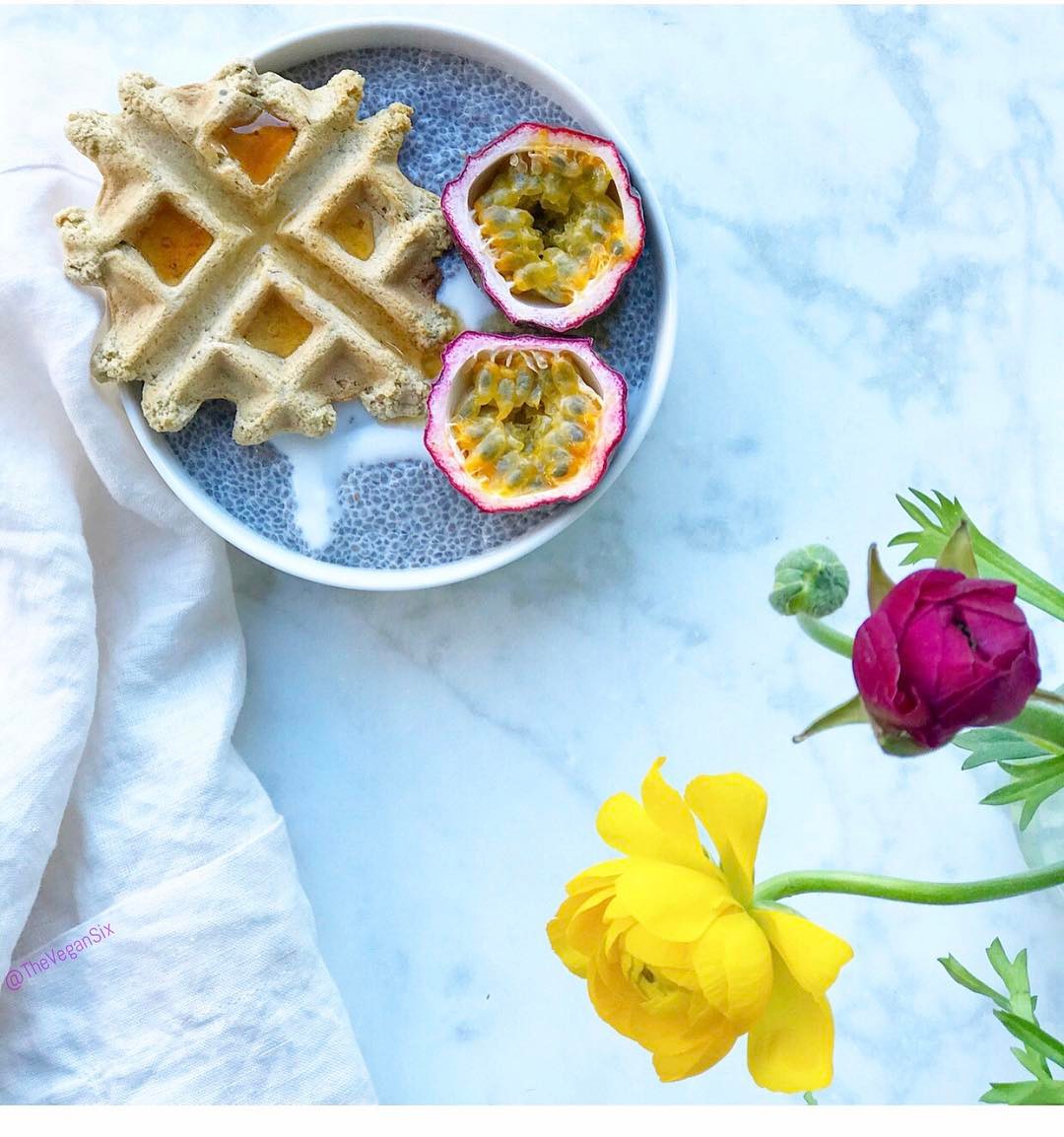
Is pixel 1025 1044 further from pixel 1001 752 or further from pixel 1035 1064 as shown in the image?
pixel 1001 752

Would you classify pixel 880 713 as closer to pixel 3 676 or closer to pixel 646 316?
pixel 646 316

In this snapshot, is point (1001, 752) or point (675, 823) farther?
point (1001, 752)

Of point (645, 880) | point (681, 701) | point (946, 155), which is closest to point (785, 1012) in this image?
point (645, 880)

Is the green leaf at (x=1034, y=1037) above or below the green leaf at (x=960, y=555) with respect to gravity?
below

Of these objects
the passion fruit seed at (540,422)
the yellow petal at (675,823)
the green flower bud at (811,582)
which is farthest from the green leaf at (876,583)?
the passion fruit seed at (540,422)

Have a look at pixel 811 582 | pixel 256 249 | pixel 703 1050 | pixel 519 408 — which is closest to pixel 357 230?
pixel 256 249

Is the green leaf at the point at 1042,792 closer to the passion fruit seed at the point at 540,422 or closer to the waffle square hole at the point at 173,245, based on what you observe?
the passion fruit seed at the point at 540,422
